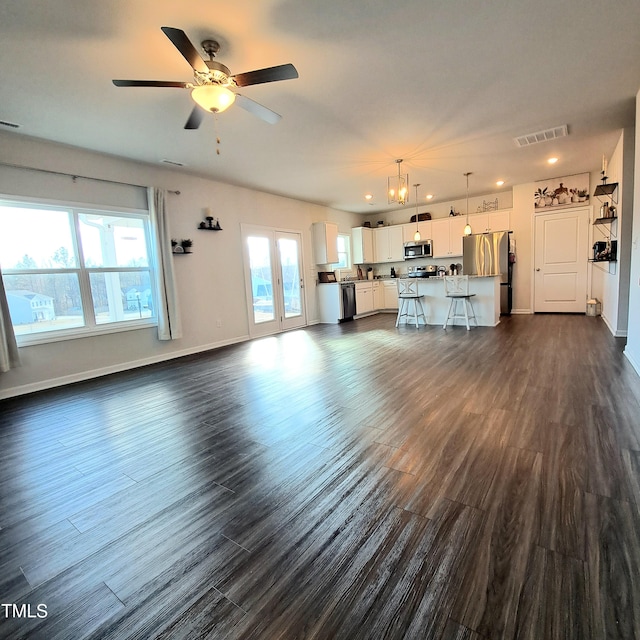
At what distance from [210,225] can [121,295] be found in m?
1.80

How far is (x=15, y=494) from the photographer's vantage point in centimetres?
189

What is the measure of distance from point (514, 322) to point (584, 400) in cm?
407

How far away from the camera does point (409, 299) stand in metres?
6.84

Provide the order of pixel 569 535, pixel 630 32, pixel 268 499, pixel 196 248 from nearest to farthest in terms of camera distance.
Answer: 1. pixel 569 535
2. pixel 268 499
3. pixel 630 32
4. pixel 196 248

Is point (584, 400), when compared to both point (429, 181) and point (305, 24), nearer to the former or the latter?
point (305, 24)

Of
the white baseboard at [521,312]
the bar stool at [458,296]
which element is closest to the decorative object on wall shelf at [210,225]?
the bar stool at [458,296]

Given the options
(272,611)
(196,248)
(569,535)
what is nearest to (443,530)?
(569,535)

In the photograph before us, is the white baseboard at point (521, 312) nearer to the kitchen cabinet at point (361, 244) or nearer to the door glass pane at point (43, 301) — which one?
the kitchen cabinet at point (361, 244)

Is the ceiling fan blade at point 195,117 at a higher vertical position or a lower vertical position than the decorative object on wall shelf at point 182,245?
higher

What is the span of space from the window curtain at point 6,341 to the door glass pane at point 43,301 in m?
0.15

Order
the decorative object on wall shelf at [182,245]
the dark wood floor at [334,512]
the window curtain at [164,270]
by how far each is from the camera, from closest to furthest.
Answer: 1. the dark wood floor at [334,512]
2. the window curtain at [164,270]
3. the decorative object on wall shelf at [182,245]

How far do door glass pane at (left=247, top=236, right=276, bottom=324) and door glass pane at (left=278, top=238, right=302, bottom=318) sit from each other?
1.23ft

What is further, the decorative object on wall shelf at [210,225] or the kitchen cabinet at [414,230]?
the kitchen cabinet at [414,230]

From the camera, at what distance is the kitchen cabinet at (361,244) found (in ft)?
29.7
